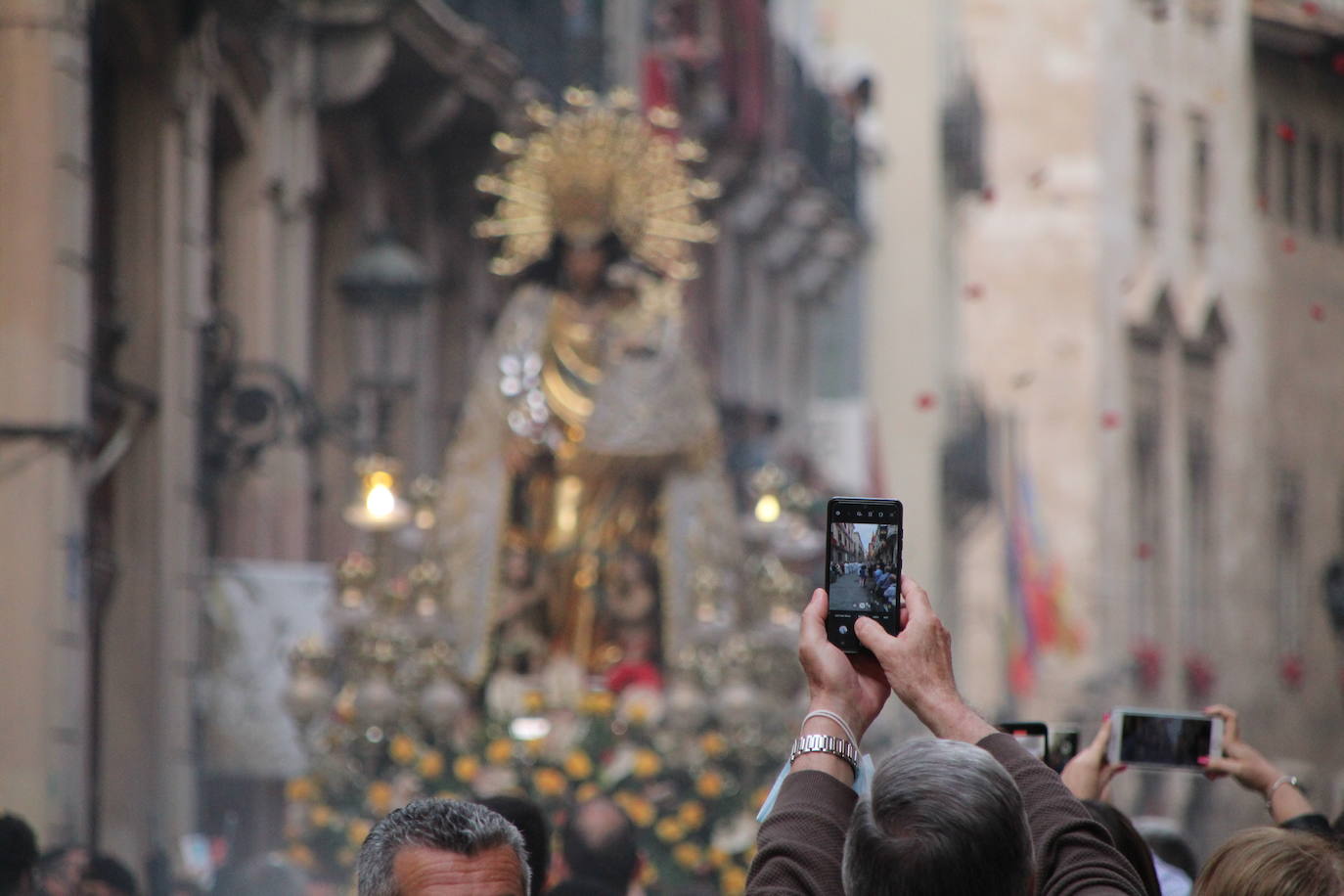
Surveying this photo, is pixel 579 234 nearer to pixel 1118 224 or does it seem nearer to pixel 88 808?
pixel 88 808

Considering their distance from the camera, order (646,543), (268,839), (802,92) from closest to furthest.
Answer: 1. (646,543)
2. (268,839)
3. (802,92)

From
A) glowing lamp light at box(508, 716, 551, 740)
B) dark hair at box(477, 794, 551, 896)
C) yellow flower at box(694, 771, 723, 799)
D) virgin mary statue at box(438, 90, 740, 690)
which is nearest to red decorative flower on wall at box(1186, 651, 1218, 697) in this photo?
virgin mary statue at box(438, 90, 740, 690)

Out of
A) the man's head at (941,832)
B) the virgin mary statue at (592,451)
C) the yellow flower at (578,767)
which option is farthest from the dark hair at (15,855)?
the virgin mary statue at (592,451)

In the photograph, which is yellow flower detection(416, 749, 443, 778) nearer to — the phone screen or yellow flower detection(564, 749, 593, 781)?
yellow flower detection(564, 749, 593, 781)

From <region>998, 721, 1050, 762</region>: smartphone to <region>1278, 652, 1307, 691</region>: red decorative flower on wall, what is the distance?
21.5 metres

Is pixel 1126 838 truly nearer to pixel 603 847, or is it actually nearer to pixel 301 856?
pixel 603 847

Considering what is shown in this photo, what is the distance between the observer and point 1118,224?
2778 centimetres

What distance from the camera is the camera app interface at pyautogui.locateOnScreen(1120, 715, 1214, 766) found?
461 centimetres

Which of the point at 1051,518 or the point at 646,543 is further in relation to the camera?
the point at 1051,518

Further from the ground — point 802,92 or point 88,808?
point 802,92

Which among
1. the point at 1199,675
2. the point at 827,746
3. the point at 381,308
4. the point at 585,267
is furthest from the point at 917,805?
the point at 1199,675

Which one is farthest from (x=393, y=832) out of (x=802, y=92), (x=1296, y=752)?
(x=1296, y=752)

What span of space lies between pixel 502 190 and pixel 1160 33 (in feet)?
50.9

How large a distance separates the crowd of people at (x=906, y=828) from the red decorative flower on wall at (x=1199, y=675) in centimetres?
2232
